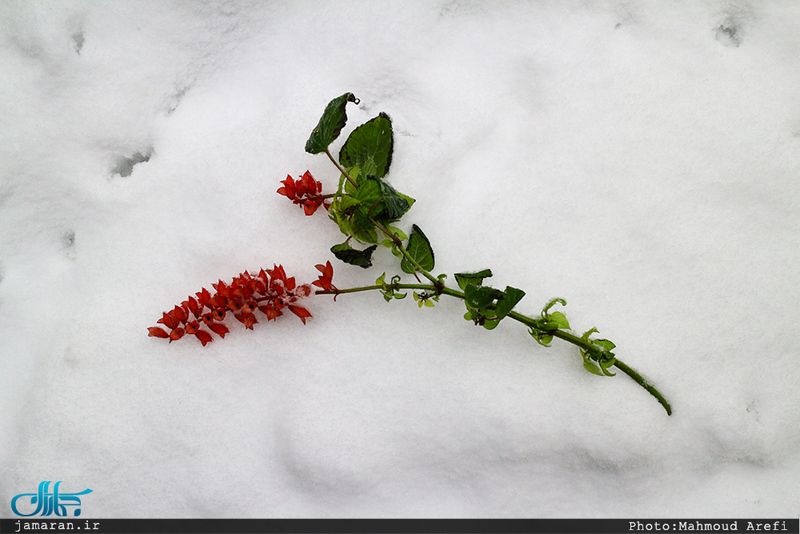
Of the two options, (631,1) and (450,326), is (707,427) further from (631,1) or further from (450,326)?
(631,1)

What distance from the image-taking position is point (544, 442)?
1015 millimetres

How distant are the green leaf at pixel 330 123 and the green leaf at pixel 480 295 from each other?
351 millimetres

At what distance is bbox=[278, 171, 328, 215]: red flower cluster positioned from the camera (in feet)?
3.28

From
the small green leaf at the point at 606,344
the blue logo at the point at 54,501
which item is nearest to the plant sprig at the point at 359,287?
the small green leaf at the point at 606,344

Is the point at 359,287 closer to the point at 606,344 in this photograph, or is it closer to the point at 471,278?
the point at 471,278

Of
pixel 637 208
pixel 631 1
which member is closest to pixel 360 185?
pixel 637 208

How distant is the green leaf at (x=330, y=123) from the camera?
2.92ft

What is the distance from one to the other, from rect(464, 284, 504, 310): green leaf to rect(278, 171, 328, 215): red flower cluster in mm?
332

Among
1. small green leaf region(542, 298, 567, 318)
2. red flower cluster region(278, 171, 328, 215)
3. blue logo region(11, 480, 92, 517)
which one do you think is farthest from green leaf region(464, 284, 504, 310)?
blue logo region(11, 480, 92, 517)

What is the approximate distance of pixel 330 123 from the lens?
90 centimetres

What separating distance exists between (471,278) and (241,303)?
16.8 inches

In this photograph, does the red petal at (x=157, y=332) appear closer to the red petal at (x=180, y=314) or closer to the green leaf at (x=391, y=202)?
the red petal at (x=180, y=314)

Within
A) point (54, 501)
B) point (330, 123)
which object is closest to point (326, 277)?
point (330, 123)

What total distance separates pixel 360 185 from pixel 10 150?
77cm
